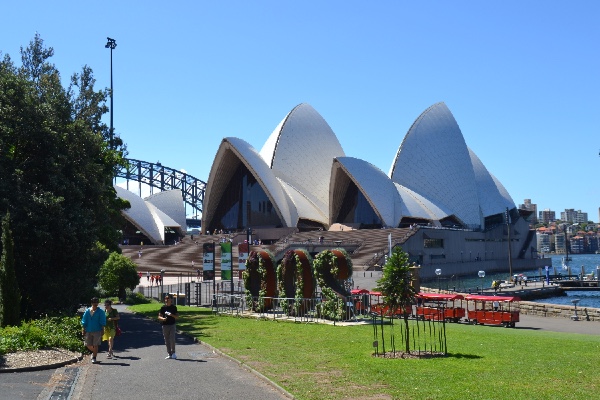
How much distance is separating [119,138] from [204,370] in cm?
2092

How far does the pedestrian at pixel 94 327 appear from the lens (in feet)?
40.6

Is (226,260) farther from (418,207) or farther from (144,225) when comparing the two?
(144,225)

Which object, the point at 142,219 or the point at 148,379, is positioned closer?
the point at 148,379

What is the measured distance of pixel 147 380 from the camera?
10312 millimetres

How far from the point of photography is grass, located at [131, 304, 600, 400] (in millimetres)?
8508

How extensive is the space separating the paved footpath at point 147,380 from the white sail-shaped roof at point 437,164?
5920 centimetres

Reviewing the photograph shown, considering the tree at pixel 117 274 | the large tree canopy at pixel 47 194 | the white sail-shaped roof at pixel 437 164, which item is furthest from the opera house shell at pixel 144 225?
the large tree canopy at pixel 47 194

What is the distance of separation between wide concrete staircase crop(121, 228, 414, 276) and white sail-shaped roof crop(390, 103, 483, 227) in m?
11.6

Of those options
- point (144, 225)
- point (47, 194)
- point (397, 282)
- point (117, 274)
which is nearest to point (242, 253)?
point (117, 274)

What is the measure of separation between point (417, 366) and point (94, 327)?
237 inches

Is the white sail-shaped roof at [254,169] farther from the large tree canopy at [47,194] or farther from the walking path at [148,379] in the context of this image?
the walking path at [148,379]

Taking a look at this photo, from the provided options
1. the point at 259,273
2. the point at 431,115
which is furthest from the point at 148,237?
the point at 259,273

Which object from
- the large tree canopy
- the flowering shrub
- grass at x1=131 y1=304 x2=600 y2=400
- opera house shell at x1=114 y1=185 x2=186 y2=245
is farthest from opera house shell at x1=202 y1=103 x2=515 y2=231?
grass at x1=131 y1=304 x2=600 y2=400

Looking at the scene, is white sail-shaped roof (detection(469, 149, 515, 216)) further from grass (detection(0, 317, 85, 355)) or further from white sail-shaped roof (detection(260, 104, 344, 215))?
grass (detection(0, 317, 85, 355))
